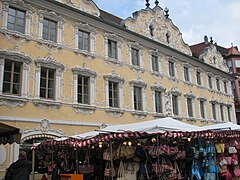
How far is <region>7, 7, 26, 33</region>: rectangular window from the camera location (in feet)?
46.5

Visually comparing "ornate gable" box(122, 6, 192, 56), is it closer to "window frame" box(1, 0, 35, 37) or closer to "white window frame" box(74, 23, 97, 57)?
"white window frame" box(74, 23, 97, 57)

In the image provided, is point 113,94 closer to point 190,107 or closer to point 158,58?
point 158,58

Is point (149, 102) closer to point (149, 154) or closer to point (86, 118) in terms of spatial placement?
point (86, 118)

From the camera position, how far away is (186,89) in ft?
79.2

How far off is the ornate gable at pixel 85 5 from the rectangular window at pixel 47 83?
14.2ft

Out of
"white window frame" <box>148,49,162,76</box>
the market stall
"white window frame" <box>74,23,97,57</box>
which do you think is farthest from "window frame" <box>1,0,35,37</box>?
"white window frame" <box>148,49,162,76</box>

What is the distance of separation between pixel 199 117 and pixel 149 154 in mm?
16453

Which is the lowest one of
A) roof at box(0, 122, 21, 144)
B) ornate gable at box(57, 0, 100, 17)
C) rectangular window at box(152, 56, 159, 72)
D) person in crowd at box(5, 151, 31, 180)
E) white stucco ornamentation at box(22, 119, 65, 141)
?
person in crowd at box(5, 151, 31, 180)

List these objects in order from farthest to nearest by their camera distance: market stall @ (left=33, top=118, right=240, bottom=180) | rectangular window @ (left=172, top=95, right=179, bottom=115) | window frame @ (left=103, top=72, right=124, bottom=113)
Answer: rectangular window @ (left=172, top=95, right=179, bottom=115)
window frame @ (left=103, top=72, right=124, bottom=113)
market stall @ (left=33, top=118, right=240, bottom=180)

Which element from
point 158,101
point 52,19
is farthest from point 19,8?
point 158,101

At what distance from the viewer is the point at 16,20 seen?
47.2 feet

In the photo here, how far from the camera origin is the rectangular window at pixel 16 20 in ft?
46.5

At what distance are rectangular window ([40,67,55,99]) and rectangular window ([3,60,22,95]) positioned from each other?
1.20m

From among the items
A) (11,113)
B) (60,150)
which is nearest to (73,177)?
(60,150)
